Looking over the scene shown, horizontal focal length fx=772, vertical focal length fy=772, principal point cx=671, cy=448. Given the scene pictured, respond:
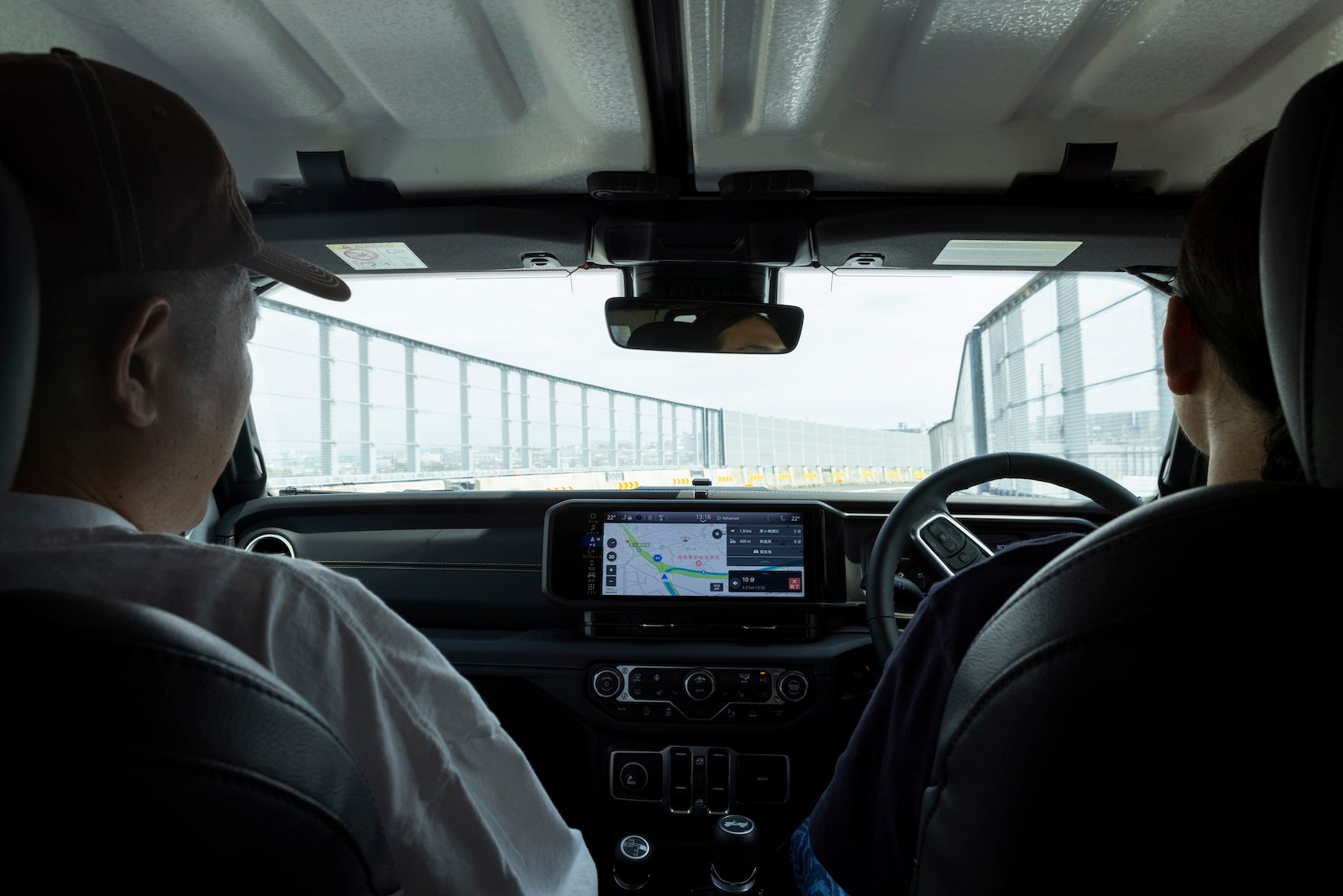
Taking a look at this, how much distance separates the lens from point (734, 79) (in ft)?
7.04

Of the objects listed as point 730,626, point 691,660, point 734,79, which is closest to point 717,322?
point 734,79

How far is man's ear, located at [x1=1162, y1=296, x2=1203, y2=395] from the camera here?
1239 millimetres

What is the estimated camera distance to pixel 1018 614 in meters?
0.86

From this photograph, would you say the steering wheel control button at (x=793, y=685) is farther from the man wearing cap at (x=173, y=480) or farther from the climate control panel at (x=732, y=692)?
the man wearing cap at (x=173, y=480)

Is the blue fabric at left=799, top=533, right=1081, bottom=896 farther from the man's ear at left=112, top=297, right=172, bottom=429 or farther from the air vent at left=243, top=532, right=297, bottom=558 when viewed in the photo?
the air vent at left=243, top=532, right=297, bottom=558

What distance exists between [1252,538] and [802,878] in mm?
1416

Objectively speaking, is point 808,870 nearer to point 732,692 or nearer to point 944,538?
point 732,692

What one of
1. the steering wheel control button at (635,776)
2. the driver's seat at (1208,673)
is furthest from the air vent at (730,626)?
the driver's seat at (1208,673)

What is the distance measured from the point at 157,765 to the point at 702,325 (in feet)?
8.65

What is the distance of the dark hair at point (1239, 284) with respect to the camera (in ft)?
3.48

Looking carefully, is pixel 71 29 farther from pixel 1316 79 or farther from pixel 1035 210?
pixel 1035 210

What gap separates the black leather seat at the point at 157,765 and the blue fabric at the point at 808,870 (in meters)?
1.03

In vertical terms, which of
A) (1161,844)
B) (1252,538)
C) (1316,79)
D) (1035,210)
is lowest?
(1161,844)

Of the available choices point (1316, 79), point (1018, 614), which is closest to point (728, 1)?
point (1316, 79)
